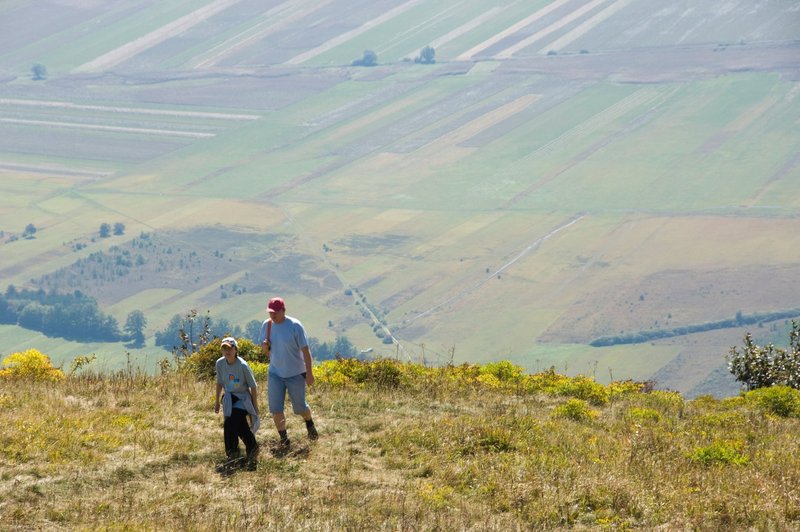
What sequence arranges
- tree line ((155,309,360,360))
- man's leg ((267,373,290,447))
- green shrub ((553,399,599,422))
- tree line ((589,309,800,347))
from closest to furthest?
man's leg ((267,373,290,447))
green shrub ((553,399,599,422))
tree line ((155,309,360,360))
tree line ((589,309,800,347))

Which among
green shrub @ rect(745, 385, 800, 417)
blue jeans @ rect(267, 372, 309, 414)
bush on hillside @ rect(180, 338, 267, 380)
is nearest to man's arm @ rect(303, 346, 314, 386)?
blue jeans @ rect(267, 372, 309, 414)

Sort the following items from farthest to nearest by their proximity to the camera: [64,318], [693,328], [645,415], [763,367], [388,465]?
[64,318] < [693,328] < [763,367] < [645,415] < [388,465]

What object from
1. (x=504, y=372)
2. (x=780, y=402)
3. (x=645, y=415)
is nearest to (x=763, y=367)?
(x=780, y=402)

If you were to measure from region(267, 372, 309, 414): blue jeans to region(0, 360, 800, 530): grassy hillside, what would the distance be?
1.94 feet

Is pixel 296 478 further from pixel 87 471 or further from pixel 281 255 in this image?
pixel 281 255

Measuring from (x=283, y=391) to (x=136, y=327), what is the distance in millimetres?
129354

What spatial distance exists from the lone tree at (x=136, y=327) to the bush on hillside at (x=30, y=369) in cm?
11620

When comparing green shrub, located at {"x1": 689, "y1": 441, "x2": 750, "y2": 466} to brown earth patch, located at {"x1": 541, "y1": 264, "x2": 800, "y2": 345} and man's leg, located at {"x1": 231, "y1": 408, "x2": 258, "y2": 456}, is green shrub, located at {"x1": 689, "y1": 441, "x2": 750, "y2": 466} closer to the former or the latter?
man's leg, located at {"x1": 231, "y1": 408, "x2": 258, "y2": 456}

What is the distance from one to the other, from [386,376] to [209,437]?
233 inches

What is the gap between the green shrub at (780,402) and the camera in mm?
20328

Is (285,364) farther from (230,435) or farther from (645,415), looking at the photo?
(645,415)

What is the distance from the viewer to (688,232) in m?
156

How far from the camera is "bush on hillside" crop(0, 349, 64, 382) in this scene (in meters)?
19.7

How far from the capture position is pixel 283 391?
47.8 ft
